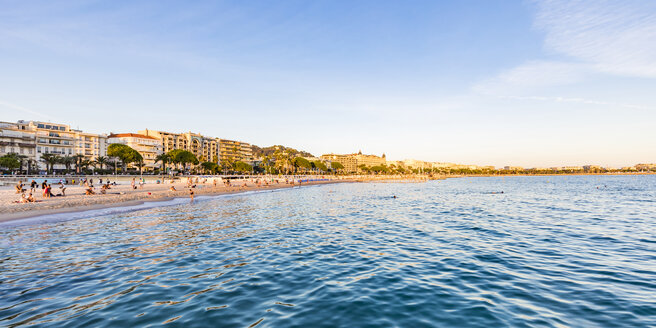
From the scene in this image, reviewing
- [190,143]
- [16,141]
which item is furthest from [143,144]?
[16,141]

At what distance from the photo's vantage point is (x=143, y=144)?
465 feet

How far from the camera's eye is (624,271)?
11.8 metres

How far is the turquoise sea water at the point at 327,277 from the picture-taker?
7.90 m

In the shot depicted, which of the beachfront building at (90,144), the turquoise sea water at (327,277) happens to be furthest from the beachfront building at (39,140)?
the turquoise sea water at (327,277)

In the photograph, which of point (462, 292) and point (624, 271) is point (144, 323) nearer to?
point (462, 292)

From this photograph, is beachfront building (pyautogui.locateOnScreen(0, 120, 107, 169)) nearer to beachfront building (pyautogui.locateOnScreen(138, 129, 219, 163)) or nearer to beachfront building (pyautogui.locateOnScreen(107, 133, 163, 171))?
beachfront building (pyautogui.locateOnScreen(107, 133, 163, 171))

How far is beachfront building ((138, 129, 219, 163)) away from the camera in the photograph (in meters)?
163

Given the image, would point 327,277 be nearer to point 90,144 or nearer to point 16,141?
point 16,141

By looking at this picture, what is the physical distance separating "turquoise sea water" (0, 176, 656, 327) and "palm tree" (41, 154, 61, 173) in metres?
110

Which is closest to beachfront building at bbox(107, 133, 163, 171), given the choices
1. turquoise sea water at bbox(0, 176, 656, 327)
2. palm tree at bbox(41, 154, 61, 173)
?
palm tree at bbox(41, 154, 61, 173)

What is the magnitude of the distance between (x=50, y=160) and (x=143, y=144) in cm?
3868

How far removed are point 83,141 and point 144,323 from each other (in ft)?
523

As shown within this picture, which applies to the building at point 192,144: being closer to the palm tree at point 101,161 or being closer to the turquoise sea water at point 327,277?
the palm tree at point 101,161

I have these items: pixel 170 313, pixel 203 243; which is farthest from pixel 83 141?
pixel 170 313
